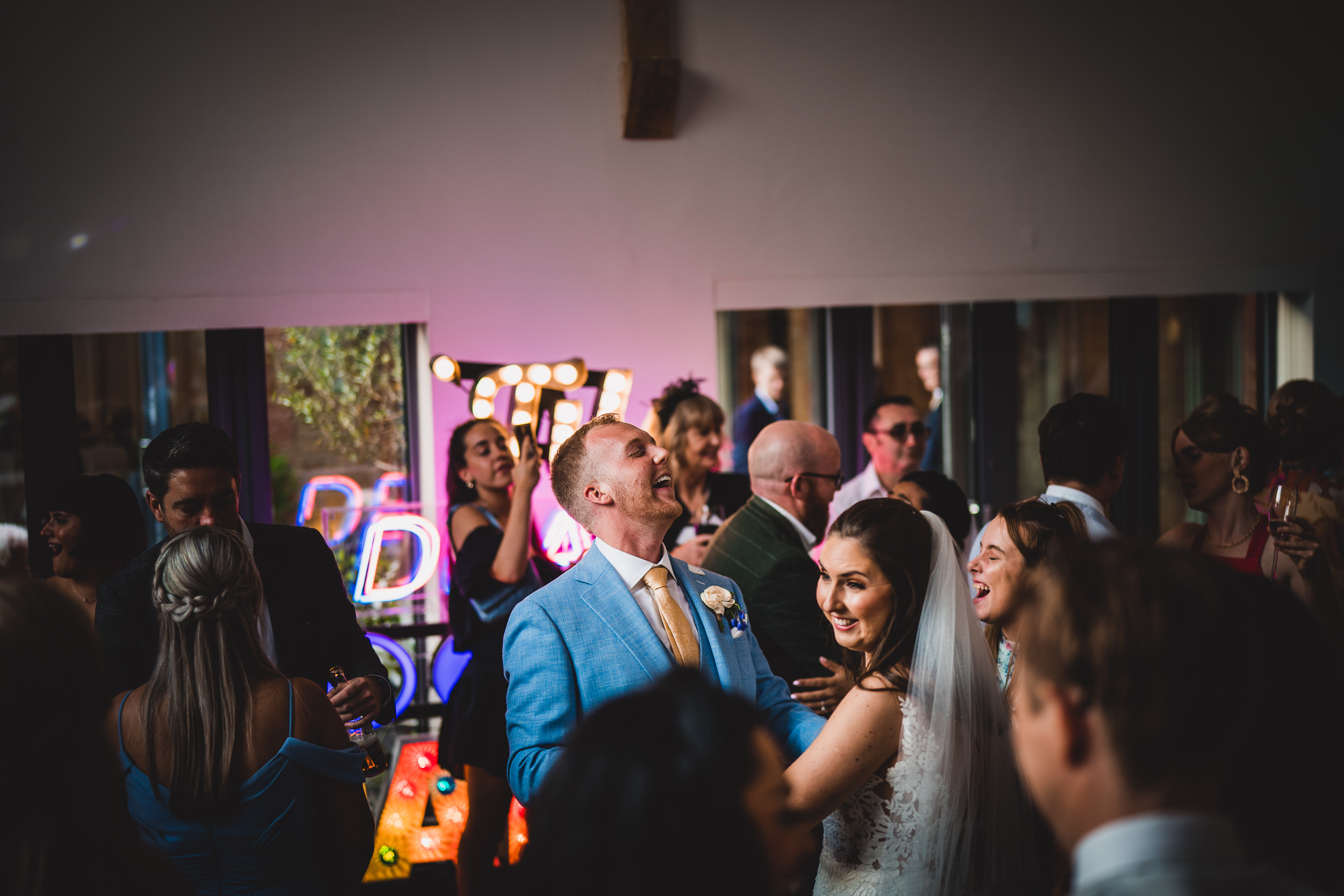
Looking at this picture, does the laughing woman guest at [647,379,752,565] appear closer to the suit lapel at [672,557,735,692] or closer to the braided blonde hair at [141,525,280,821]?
the suit lapel at [672,557,735,692]

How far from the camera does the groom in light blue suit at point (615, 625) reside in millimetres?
1806

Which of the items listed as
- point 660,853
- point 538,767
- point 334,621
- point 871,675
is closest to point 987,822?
point 871,675

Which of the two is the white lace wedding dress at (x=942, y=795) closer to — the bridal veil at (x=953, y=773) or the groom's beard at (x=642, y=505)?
the bridal veil at (x=953, y=773)

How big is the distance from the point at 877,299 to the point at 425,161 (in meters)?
2.35

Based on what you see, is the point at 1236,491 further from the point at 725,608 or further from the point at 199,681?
the point at 199,681

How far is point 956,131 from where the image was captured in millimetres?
4562

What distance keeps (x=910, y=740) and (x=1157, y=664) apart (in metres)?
0.88

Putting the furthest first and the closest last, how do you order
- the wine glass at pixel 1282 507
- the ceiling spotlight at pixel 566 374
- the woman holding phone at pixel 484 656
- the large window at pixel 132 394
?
1. the large window at pixel 132 394
2. the ceiling spotlight at pixel 566 374
3. the woman holding phone at pixel 484 656
4. the wine glass at pixel 1282 507

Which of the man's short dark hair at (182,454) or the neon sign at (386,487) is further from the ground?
the man's short dark hair at (182,454)

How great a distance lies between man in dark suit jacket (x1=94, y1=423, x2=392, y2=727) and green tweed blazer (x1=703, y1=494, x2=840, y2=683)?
3.64ft

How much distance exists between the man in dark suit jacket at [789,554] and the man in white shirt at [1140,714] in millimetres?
1430

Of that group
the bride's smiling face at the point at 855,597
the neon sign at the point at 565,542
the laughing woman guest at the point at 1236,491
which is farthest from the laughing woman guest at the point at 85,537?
the laughing woman guest at the point at 1236,491

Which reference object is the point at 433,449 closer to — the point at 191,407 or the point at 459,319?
the point at 459,319

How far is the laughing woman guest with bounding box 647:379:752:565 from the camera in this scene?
3936mm
